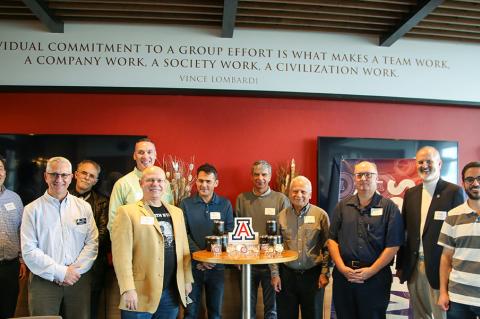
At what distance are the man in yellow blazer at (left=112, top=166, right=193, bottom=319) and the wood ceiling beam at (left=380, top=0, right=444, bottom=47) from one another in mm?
3305

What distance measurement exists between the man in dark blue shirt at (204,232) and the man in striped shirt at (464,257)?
1811mm

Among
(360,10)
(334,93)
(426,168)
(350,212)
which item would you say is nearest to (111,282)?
(350,212)

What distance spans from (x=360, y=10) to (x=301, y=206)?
2537mm

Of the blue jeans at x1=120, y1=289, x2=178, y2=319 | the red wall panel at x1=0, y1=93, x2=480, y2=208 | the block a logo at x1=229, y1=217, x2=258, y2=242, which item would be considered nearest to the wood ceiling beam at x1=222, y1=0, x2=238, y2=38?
the red wall panel at x1=0, y1=93, x2=480, y2=208

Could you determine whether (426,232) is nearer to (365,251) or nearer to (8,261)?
(365,251)

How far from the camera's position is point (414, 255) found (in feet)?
10.9

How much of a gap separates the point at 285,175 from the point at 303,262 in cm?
164

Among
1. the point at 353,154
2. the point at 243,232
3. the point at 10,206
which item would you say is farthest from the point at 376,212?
the point at 10,206

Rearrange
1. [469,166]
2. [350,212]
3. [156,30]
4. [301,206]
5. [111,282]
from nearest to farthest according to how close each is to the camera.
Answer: [469,166], [350,212], [301,206], [111,282], [156,30]

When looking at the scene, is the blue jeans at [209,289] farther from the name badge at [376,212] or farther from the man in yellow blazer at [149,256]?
the name badge at [376,212]

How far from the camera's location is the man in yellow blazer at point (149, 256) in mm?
2725

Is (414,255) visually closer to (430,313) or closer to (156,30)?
(430,313)

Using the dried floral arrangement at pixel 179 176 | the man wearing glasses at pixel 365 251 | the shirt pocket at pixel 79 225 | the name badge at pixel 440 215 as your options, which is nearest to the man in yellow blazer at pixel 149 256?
the shirt pocket at pixel 79 225

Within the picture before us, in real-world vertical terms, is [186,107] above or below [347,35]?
below
